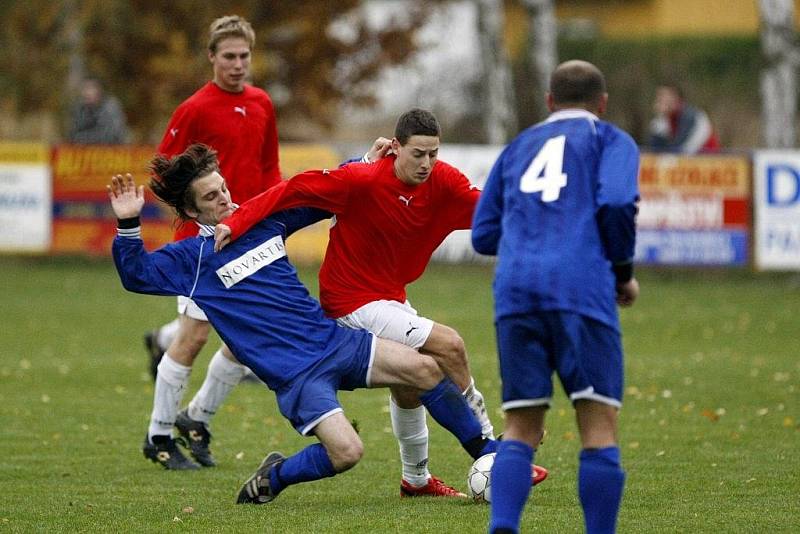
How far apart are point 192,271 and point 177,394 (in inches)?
62.3

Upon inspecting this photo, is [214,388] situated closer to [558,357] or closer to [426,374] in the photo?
[426,374]

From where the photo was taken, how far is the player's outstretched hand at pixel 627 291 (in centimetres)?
559

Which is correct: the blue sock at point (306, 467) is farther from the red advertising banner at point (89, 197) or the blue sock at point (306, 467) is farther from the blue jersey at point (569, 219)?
the red advertising banner at point (89, 197)

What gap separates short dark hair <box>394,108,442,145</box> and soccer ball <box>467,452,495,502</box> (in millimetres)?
1498

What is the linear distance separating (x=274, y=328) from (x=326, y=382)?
0.34 metres

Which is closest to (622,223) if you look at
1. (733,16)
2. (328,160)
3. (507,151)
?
(507,151)

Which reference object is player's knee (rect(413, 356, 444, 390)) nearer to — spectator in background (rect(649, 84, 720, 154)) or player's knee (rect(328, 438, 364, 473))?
player's knee (rect(328, 438, 364, 473))

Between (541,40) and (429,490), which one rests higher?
(429,490)

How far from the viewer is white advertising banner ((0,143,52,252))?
20.2m

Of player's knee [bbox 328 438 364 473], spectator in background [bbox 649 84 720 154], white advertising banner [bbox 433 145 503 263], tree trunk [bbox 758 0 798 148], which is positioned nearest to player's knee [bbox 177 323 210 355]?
player's knee [bbox 328 438 364 473]

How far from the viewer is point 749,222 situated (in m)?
Result: 18.2

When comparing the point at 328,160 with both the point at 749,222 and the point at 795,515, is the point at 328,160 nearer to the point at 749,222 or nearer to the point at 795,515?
the point at 749,222

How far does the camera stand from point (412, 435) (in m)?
7.06

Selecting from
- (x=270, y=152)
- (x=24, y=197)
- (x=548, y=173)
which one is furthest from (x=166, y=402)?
(x=24, y=197)
